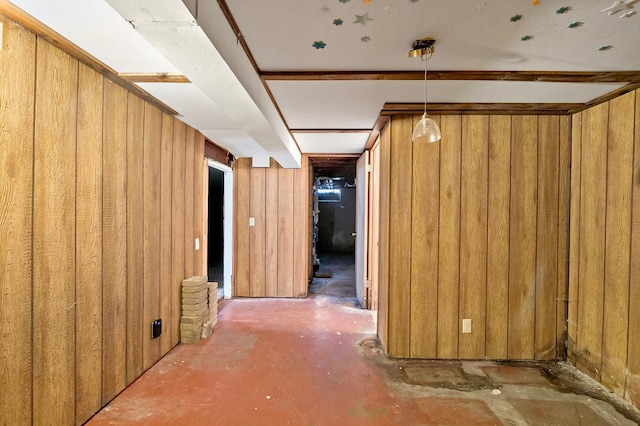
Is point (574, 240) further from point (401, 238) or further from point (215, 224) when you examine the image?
point (215, 224)

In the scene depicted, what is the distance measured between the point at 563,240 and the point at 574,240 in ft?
0.24

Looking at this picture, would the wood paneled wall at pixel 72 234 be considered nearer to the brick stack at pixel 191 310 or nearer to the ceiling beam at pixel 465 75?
the brick stack at pixel 191 310

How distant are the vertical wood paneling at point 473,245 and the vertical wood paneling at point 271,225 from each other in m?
2.64

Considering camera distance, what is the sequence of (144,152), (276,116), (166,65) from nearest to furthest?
(166,65) → (144,152) → (276,116)

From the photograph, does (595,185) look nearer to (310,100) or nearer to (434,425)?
(434,425)

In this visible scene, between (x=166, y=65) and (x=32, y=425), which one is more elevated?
(x=166, y=65)

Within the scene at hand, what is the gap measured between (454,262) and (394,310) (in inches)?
26.9

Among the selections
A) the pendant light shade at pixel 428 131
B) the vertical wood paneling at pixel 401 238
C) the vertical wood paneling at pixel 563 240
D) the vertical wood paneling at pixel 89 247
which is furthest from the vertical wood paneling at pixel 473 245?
the vertical wood paneling at pixel 89 247

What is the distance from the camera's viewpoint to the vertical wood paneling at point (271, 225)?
432 centimetres

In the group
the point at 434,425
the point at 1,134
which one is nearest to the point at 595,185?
the point at 434,425

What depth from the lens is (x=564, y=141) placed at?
2457 mm

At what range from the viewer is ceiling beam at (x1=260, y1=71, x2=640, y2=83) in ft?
6.03

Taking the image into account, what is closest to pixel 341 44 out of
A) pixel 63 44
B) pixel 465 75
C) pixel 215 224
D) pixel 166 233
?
pixel 465 75

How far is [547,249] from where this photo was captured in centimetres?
247
